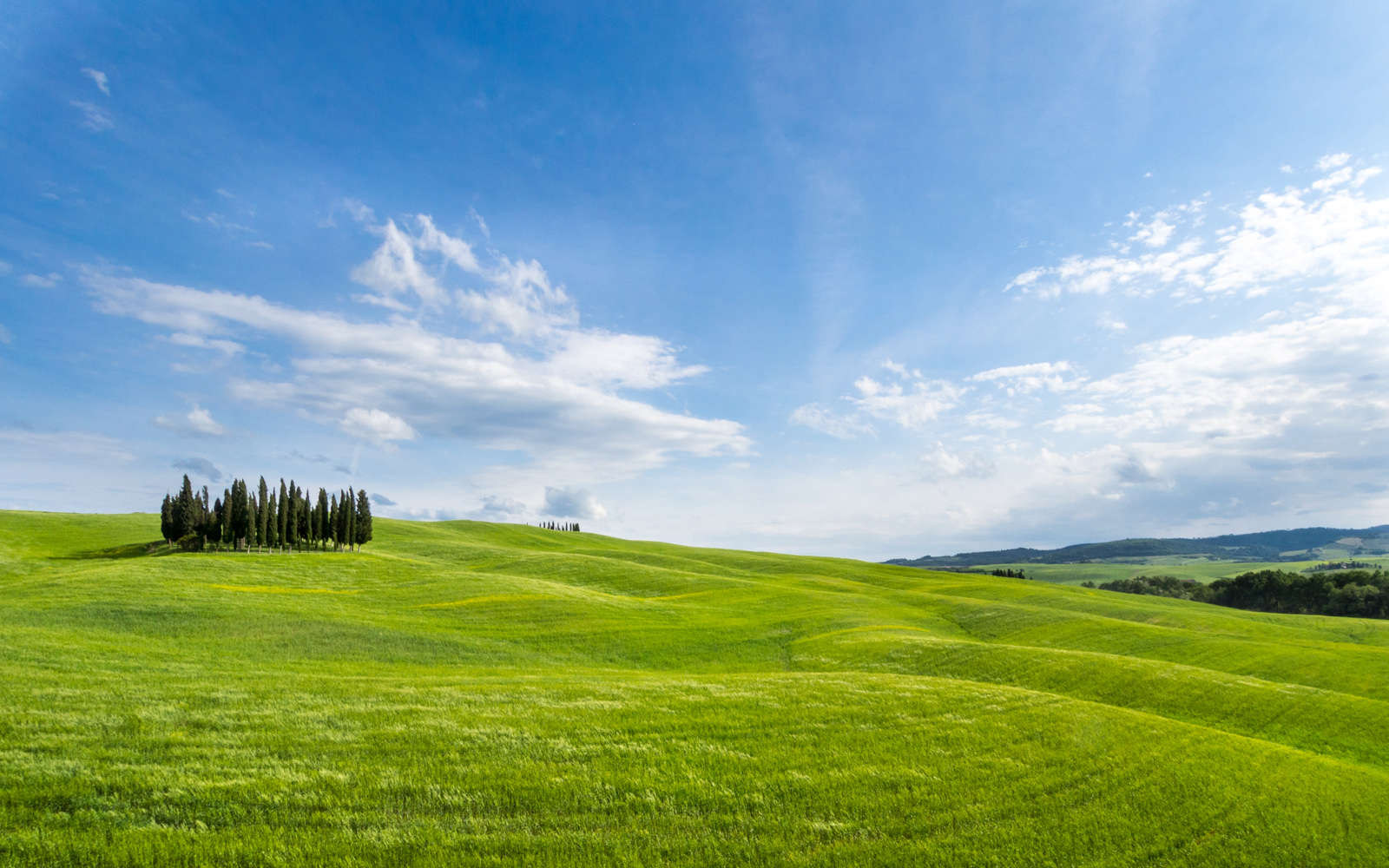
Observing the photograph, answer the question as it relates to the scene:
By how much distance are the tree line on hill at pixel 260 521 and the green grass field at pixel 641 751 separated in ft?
161

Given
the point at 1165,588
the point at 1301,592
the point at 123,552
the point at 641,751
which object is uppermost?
the point at 641,751

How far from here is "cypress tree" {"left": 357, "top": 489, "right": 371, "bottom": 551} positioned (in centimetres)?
9388

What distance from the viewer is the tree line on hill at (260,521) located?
80438 mm

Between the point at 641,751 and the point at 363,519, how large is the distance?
96732 mm

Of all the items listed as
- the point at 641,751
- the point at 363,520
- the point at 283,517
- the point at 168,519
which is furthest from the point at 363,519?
the point at 641,751

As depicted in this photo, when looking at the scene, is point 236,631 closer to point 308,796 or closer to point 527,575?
point 308,796

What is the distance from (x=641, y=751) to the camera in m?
13.4

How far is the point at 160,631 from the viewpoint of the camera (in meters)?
30.7

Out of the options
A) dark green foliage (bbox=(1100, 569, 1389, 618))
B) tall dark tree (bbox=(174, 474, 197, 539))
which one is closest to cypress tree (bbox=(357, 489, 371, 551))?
tall dark tree (bbox=(174, 474, 197, 539))

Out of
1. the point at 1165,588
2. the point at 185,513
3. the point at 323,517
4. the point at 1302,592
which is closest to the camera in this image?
the point at 185,513

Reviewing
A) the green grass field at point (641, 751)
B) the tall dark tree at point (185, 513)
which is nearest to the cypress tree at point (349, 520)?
the tall dark tree at point (185, 513)

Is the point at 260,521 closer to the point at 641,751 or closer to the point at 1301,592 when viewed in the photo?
the point at 641,751

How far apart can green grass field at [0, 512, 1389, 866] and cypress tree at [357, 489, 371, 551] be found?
5996 centimetres

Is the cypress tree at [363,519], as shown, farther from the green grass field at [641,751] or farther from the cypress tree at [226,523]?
the green grass field at [641,751]
